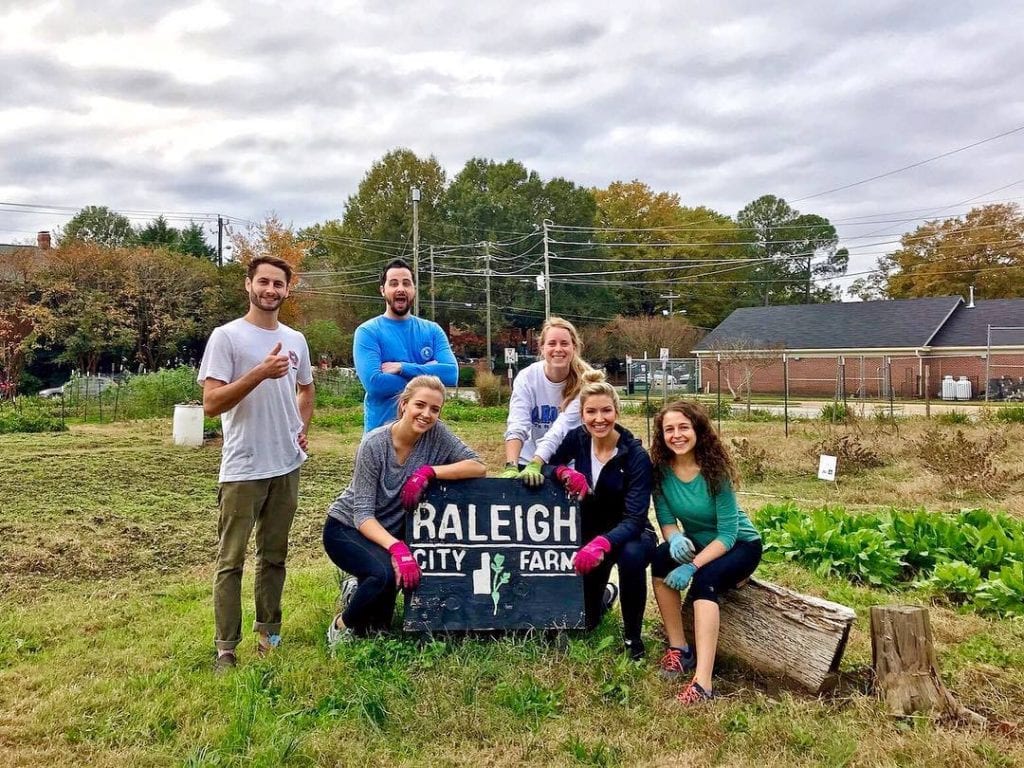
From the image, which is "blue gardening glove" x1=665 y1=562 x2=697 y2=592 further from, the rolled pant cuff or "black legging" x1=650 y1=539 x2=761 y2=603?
the rolled pant cuff

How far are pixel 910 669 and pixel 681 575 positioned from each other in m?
0.94

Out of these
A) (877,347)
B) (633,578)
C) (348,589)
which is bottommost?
(348,589)

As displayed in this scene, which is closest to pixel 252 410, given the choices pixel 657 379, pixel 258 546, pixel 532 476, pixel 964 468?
pixel 258 546

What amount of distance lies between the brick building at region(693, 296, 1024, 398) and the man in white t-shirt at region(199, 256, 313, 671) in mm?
23475

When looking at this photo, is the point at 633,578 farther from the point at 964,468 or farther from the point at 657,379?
the point at 657,379

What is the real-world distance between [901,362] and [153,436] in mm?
29980

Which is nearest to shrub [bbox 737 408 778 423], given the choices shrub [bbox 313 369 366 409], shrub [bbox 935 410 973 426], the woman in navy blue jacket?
shrub [bbox 935 410 973 426]

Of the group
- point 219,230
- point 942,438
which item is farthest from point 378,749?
point 219,230

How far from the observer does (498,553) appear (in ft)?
12.1

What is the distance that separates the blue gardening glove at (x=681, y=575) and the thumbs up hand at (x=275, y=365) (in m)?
1.94

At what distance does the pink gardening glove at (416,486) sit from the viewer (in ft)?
11.7

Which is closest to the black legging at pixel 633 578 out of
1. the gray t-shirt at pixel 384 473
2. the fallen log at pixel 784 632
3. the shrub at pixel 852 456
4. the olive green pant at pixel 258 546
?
the fallen log at pixel 784 632

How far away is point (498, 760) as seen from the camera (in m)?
2.64

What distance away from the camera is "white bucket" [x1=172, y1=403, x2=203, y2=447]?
12.6 meters
